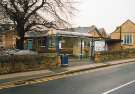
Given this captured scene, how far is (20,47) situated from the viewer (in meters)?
37.0

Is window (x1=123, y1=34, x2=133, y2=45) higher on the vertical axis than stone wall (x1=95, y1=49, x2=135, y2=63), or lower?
higher

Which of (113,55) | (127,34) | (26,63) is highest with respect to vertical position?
(127,34)

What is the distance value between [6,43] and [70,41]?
95.8 ft

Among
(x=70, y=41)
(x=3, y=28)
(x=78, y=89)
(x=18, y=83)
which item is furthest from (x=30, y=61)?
(x=70, y=41)

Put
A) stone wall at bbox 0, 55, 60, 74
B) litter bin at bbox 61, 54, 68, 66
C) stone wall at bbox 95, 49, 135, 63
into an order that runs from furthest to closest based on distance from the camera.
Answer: stone wall at bbox 95, 49, 135, 63 < litter bin at bbox 61, 54, 68, 66 < stone wall at bbox 0, 55, 60, 74

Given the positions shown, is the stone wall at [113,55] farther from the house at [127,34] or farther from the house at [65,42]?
the house at [127,34]

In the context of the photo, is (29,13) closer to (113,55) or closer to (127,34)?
(113,55)

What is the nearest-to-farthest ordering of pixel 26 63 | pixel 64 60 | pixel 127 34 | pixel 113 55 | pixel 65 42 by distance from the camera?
pixel 26 63 < pixel 64 60 < pixel 113 55 < pixel 65 42 < pixel 127 34

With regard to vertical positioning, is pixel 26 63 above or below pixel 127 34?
below

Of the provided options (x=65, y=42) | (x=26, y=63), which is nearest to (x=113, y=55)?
(x=65, y=42)

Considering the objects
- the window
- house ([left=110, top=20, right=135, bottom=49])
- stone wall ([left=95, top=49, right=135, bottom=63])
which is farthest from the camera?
the window

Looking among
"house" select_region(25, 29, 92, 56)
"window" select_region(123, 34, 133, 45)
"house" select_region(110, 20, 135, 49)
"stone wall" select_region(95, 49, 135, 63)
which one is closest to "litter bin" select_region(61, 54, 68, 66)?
"stone wall" select_region(95, 49, 135, 63)

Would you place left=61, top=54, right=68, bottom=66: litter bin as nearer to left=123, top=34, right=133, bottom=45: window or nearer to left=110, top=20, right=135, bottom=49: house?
left=110, top=20, right=135, bottom=49: house

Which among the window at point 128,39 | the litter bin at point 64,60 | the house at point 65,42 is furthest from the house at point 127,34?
the litter bin at point 64,60
